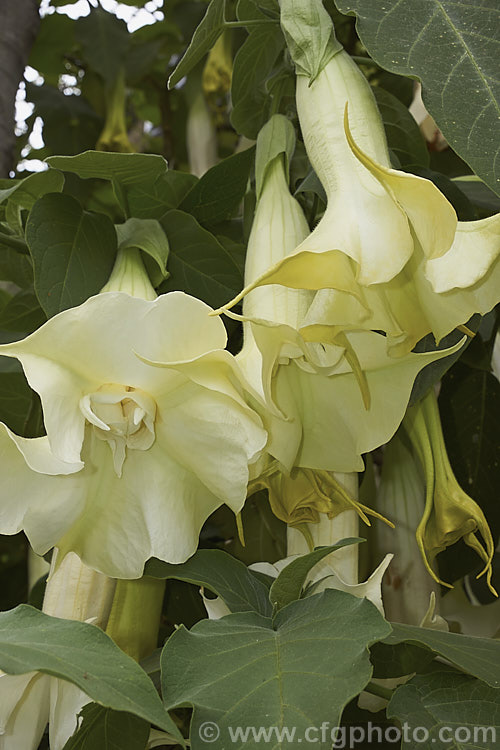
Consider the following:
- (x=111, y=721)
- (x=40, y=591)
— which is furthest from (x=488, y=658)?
(x=40, y=591)

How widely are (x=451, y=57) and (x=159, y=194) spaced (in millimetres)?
304

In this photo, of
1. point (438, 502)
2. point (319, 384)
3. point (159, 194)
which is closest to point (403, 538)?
point (438, 502)

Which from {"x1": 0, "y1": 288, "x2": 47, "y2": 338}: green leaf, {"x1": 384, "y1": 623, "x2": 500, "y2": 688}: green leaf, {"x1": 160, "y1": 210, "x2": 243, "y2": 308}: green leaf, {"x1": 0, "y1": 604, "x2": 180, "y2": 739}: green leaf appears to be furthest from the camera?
{"x1": 0, "y1": 288, "x2": 47, "y2": 338}: green leaf

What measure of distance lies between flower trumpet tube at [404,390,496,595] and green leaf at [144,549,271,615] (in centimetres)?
11

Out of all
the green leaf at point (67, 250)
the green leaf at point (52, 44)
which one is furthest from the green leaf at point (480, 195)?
the green leaf at point (52, 44)

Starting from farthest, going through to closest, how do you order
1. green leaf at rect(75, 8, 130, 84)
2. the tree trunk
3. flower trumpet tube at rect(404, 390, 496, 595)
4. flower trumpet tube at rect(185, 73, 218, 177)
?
green leaf at rect(75, 8, 130, 84), flower trumpet tube at rect(185, 73, 218, 177), the tree trunk, flower trumpet tube at rect(404, 390, 496, 595)

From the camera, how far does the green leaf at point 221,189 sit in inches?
28.7

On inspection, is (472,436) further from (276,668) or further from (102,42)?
(102,42)

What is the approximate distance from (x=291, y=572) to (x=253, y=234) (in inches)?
9.2

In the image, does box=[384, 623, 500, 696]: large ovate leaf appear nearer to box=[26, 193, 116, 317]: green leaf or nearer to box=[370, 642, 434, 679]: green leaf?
box=[370, 642, 434, 679]: green leaf

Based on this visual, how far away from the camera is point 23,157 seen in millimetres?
1616

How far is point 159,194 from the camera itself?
0.71m

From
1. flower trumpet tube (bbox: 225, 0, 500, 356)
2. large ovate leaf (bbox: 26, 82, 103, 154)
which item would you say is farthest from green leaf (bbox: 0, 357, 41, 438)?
large ovate leaf (bbox: 26, 82, 103, 154)

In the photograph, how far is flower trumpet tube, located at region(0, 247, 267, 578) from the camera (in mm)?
411
